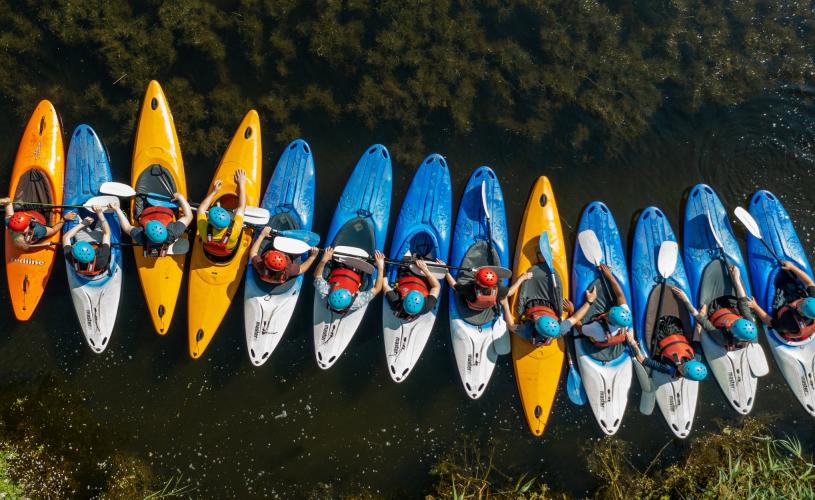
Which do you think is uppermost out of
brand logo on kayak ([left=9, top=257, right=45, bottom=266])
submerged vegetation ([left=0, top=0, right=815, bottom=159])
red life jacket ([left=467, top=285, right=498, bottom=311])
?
submerged vegetation ([left=0, top=0, right=815, bottom=159])

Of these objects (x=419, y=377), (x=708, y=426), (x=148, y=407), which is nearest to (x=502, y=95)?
(x=419, y=377)

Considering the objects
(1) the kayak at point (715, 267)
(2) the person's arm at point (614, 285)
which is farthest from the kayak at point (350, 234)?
(1) the kayak at point (715, 267)

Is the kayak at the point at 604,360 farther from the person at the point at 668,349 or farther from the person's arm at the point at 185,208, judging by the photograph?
the person's arm at the point at 185,208

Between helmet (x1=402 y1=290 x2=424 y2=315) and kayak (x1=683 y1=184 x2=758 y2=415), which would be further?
kayak (x1=683 y1=184 x2=758 y2=415)

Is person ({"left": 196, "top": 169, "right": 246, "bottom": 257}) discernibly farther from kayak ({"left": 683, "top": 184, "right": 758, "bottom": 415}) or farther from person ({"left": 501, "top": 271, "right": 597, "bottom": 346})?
kayak ({"left": 683, "top": 184, "right": 758, "bottom": 415})

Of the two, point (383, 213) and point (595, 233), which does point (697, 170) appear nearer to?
point (595, 233)

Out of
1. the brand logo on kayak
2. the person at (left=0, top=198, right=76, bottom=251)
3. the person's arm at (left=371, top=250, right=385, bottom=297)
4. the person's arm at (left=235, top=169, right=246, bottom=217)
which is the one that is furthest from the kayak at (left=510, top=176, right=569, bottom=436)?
the brand logo on kayak

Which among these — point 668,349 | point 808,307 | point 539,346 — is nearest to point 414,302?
point 539,346
